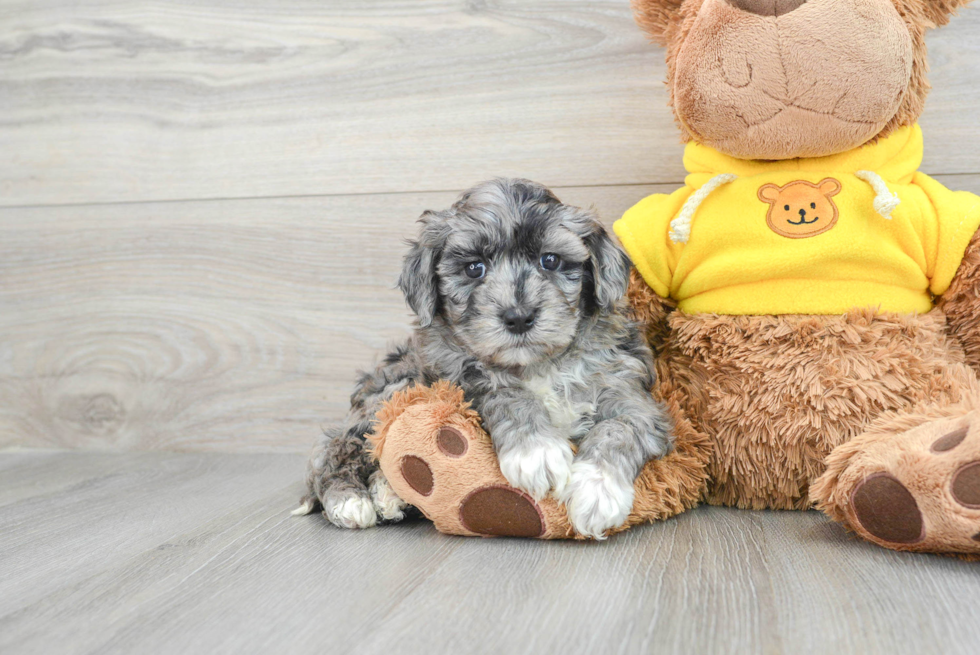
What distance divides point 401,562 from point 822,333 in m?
0.97

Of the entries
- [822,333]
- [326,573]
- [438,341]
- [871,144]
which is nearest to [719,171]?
[871,144]

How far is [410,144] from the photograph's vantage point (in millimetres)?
2354

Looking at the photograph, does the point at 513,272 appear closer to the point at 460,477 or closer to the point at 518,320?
the point at 518,320

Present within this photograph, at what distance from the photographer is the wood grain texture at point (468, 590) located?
109 cm

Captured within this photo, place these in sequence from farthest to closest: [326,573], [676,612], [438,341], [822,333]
→ [438,341] < [822,333] < [326,573] < [676,612]

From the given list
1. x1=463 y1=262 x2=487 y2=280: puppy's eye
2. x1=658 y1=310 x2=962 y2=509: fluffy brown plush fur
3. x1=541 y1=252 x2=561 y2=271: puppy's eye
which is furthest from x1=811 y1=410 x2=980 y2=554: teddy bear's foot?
x1=463 y1=262 x2=487 y2=280: puppy's eye

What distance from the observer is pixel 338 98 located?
2381 millimetres

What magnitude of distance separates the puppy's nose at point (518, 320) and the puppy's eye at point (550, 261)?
159 millimetres

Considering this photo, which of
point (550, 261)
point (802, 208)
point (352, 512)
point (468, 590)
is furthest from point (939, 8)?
point (352, 512)

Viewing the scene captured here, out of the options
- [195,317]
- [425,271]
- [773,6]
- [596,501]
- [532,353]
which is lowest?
[596,501]

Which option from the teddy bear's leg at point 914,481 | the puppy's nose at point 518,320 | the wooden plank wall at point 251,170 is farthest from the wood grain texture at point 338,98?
the teddy bear's leg at point 914,481

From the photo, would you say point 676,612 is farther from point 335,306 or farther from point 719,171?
point 335,306

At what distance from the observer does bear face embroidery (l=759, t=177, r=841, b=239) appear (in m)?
1.62

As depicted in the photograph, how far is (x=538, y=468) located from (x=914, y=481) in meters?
0.64
